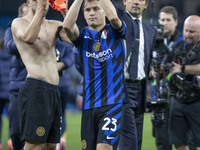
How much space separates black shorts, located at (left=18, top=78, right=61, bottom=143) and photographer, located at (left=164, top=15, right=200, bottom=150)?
2279mm

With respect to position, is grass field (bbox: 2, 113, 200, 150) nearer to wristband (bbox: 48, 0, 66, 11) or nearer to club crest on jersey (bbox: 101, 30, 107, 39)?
club crest on jersey (bbox: 101, 30, 107, 39)

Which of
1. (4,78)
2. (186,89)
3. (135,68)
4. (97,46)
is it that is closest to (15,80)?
(135,68)

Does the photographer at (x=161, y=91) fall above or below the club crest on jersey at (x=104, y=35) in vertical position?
below

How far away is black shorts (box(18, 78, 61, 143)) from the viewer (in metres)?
4.38

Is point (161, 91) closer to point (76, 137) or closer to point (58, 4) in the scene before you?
point (58, 4)

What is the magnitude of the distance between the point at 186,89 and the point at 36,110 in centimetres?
251

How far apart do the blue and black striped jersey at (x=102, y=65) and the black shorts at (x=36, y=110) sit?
0.39m

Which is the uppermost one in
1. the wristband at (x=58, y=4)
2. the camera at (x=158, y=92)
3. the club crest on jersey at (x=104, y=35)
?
the wristband at (x=58, y=4)

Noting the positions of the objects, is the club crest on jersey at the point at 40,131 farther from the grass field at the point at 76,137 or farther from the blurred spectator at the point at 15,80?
the grass field at the point at 76,137

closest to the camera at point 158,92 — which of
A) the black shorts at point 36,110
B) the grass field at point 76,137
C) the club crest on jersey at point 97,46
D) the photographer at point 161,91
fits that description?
the photographer at point 161,91

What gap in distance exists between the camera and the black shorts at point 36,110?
4.38 m

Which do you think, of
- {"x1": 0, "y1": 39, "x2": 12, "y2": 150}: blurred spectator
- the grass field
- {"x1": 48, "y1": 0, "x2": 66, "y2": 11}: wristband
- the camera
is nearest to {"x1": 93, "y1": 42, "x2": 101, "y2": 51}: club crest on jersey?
{"x1": 48, "y1": 0, "x2": 66, "y2": 11}: wristband

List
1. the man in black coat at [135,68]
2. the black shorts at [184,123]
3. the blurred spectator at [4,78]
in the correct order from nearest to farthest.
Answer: the man in black coat at [135,68], the black shorts at [184,123], the blurred spectator at [4,78]

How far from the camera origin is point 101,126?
4.30 metres
